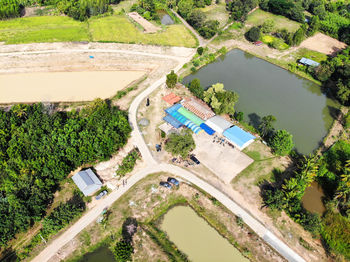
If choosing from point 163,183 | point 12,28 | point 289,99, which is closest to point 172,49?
point 289,99

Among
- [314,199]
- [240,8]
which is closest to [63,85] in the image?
[314,199]

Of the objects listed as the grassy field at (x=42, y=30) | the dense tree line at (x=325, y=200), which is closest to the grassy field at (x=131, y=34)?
the grassy field at (x=42, y=30)

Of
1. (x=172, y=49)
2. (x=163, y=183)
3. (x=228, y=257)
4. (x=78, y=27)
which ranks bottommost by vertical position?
(x=228, y=257)

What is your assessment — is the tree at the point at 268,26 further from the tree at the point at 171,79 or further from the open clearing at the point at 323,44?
the tree at the point at 171,79

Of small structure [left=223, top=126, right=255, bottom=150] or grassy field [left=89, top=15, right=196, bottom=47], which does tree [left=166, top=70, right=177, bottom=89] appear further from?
grassy field [left=89, top=15, right=196, bottom=47]

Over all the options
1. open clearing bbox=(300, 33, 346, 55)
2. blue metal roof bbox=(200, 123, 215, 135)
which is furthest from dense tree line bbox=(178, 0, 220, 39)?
blue metal roof bbox=(200, 123, 215, 135)

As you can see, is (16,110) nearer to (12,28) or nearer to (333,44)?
(12,28)

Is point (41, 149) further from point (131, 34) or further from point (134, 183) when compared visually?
point (131, 34)
